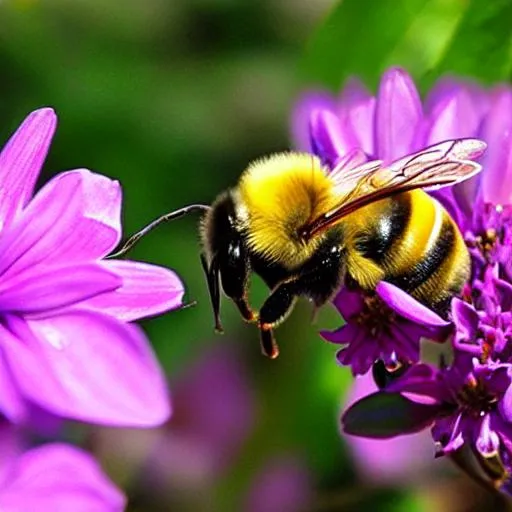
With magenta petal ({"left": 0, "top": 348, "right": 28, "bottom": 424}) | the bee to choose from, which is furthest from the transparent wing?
magenta petal ({"left": 0, "top": 348, "right": 28, "bottom": 424})

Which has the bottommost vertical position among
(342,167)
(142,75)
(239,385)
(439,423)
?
(239,385)

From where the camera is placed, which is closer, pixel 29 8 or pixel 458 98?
pixel 458 98

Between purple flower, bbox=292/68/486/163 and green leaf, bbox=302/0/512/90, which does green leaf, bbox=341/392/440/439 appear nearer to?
purple flower, bbox=292/68/486/163

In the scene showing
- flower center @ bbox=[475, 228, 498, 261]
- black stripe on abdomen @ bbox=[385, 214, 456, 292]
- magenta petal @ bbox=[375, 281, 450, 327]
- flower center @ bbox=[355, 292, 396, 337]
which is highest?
flower center @ bbox=[475, 228, 498, 261]

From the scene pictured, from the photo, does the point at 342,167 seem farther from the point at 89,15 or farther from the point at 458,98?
the point at 89,15

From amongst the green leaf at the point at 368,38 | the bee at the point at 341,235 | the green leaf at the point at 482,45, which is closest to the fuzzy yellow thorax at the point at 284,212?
the bee at the point at 341,235

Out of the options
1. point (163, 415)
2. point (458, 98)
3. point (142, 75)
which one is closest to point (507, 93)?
point (458, 98)

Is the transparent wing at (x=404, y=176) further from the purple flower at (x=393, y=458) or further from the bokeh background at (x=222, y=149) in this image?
the purple flower at (x=393, y=458)
